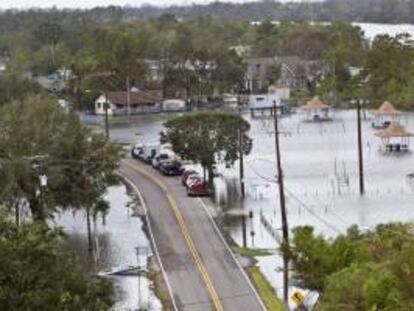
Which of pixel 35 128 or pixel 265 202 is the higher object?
pixel 35 128

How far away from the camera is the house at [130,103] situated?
70.1m

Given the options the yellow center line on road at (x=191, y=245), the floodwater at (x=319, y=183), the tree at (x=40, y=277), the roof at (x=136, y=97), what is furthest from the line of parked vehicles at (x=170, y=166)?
the roof at (x=136, y=97)

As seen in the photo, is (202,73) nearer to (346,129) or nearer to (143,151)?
(346,129)

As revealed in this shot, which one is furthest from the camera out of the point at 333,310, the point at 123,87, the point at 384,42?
the point at 123,87

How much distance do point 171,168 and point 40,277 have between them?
26741 mm

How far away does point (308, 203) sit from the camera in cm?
3425

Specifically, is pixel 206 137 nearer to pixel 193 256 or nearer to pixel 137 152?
pixel 137 152

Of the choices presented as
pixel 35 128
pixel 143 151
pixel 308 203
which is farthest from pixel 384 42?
pixel 35 128

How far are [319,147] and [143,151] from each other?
9.66 metres

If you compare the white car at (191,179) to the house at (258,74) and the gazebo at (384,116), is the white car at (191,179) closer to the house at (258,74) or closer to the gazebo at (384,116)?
the gazebo at (384,116)

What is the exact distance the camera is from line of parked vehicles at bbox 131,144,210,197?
3564 cm

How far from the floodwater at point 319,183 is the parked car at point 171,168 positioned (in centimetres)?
199

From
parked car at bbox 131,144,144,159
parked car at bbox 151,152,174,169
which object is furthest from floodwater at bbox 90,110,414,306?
parked car at bbox 131,144,144,159

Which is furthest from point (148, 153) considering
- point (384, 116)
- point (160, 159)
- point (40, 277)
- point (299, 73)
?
point (299, 73)
